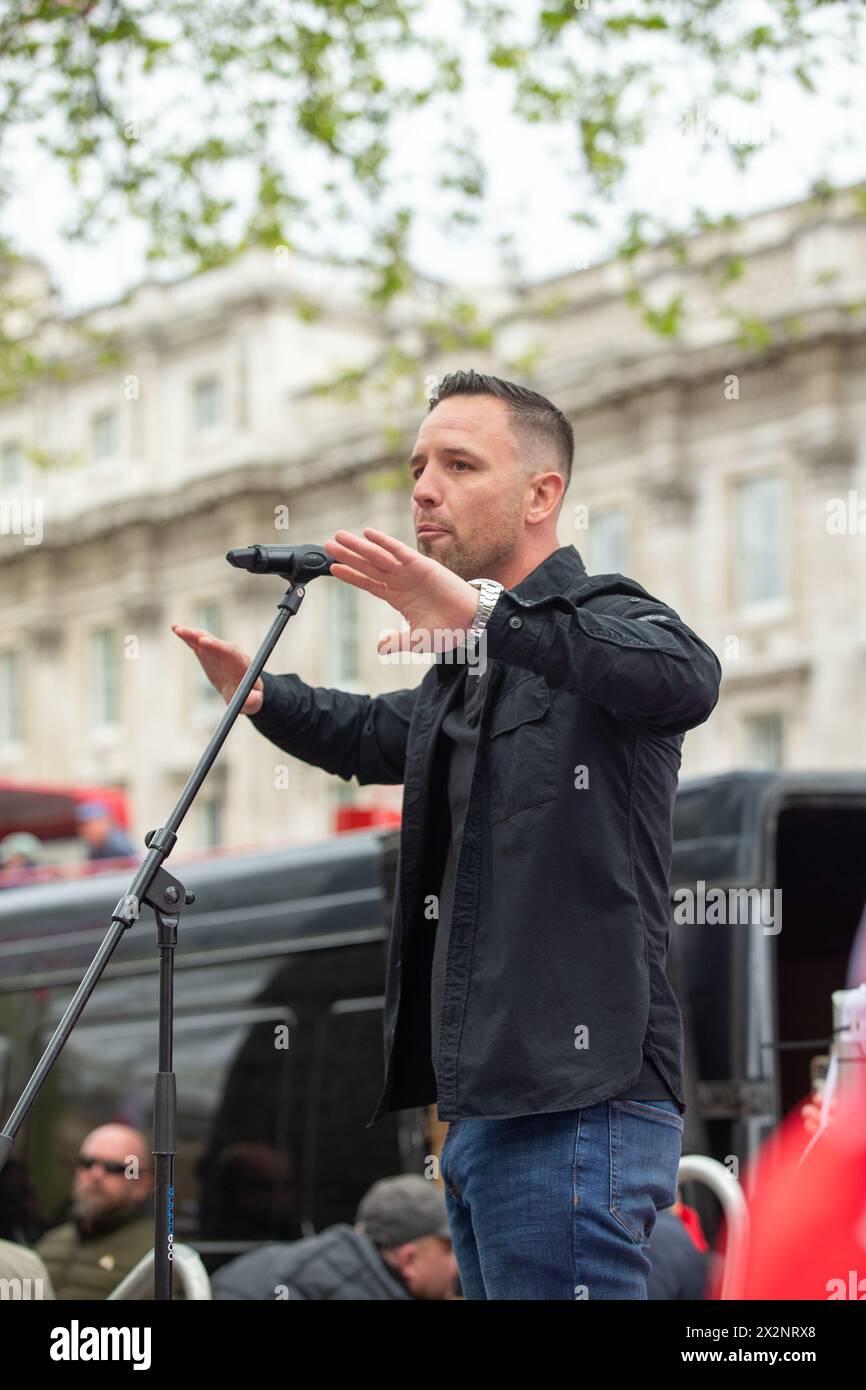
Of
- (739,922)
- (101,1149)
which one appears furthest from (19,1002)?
(739,922)

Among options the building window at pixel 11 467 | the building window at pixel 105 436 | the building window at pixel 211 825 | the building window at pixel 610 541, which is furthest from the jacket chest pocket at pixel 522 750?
the building window at pixel 11 467

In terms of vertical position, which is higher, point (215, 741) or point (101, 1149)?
point (215, 741)

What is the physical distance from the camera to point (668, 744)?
3.31 metres

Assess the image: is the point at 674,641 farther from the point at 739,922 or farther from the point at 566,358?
the point at 566,358

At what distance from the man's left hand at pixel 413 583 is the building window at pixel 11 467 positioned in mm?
47845

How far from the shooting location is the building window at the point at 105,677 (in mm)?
46406

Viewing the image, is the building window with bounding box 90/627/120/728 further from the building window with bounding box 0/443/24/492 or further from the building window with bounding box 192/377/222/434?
the building window with bounding box 192/377/222/434

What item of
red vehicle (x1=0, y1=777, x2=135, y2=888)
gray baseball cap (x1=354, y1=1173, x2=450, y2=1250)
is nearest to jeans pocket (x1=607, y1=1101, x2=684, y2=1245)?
gray baseball cap (x1=354, y1=1173, x2=450, y2=1250)

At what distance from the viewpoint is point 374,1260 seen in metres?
6.43

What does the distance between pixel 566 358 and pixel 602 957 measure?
1310 inches

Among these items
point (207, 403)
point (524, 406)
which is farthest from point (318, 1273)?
point (207, 403)

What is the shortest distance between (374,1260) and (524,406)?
12.1 ft

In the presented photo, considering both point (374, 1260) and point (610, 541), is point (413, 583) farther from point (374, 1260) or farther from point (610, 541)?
point (610, 541)

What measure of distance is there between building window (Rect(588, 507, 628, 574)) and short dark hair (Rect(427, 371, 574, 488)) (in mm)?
31859
